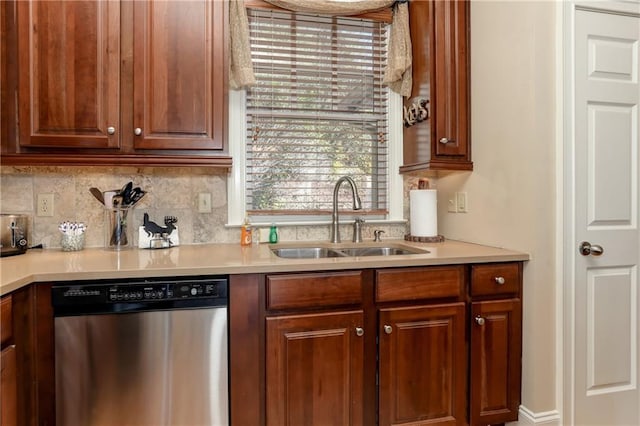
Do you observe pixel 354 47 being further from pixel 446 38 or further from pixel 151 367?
pixel 151 367

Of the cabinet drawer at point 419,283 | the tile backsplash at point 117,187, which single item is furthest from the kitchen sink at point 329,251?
the cabinet drawer at point 419,283

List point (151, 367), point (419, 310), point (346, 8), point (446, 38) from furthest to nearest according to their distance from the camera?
1. point (346, 8)
2. point (446, 38)
3. point (419, 310)
4. point (151, 367)

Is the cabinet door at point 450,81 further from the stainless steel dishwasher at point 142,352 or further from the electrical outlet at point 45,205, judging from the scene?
the electrical outlet at point 45,205

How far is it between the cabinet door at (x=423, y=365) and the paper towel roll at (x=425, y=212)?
618 millimetres

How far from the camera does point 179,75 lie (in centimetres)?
174

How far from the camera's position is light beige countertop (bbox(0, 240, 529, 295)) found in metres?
1.34

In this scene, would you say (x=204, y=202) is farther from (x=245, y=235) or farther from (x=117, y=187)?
(x=117, y=187)

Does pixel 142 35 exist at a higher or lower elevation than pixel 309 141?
higher

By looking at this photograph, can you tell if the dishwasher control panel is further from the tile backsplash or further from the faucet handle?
the faucet handle

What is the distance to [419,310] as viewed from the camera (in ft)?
5.36

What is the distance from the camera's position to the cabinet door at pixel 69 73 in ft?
5.31

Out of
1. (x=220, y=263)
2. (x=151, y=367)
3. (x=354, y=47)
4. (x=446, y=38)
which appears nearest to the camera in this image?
(x=151, y=367)

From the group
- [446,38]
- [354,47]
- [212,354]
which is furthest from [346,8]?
[212,354]

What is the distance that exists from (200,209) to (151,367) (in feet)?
2.99
